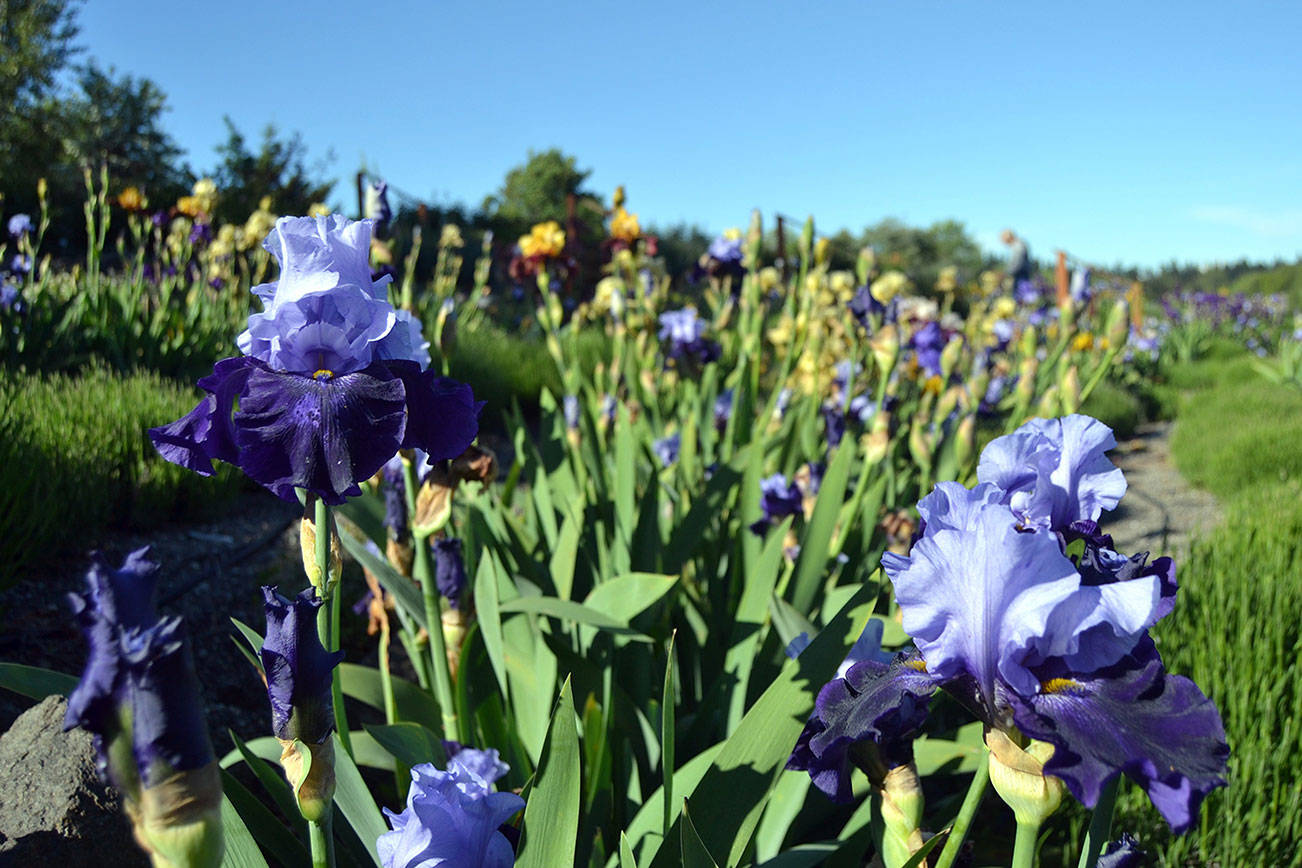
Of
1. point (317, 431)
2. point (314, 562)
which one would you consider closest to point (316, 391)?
point (317, 431)

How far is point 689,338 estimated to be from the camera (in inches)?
183

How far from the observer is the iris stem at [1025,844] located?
2.84 feet

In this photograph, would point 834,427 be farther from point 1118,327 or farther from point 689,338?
point 689,338

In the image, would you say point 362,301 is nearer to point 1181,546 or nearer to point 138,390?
point 138,390

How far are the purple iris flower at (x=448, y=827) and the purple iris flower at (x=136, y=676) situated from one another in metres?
0.34

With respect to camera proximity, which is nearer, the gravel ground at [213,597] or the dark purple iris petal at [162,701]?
the dark purple iris petal at [162,701]

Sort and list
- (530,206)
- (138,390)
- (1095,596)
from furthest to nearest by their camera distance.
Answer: (530,206), (138,390), (1095,596)

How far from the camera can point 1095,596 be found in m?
0.79

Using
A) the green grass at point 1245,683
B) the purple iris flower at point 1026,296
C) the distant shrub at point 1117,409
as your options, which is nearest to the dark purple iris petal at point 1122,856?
the green grass at point 1245,683

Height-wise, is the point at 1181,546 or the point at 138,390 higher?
the point at 138,390

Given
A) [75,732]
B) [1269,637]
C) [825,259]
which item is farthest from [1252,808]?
[825,259]

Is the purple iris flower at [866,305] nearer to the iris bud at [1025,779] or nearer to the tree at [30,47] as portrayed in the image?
the iris bud at [1025,779]

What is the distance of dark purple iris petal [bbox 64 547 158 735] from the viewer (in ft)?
1.98

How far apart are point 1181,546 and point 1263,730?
8.58 feet
